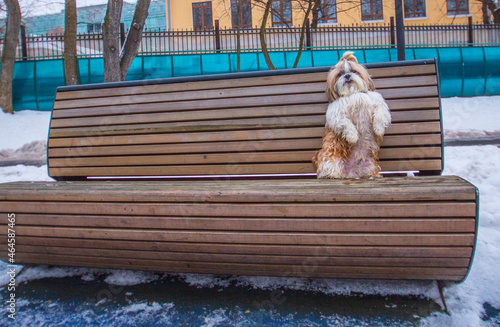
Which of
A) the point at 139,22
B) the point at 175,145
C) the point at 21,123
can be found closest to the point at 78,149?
the point at 175,145

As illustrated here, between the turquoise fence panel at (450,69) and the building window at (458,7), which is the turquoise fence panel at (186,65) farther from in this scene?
the building window at (458,7)

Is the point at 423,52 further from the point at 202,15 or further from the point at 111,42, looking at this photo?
the point at 202,15

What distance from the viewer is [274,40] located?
50.3 ft

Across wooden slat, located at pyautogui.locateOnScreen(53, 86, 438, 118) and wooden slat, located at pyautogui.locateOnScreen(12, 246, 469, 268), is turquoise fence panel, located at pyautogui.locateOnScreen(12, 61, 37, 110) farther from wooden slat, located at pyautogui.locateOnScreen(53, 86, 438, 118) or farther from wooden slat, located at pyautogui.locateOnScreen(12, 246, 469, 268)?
wooden slat, located at pyautogui.locateOnScreen(12, 246, 469, 268)

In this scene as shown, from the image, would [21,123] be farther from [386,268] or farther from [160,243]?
[386,268]

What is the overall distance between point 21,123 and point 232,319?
1240 cm

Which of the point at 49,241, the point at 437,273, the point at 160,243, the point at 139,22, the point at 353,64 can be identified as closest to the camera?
the point at 437,273

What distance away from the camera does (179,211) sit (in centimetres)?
190

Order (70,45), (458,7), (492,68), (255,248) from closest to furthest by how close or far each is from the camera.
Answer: (255,248)
(70,45)
(492,68)
(458,7)

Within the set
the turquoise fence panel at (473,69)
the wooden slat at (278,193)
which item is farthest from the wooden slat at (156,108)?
the turquoise fence panel at (473,69)

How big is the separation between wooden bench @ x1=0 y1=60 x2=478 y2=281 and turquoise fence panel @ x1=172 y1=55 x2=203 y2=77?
1046 centimetres

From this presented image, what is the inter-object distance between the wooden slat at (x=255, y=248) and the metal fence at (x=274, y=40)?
12654mm

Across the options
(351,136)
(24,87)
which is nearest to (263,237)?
(351,136)

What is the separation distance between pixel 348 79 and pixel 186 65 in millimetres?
11712
